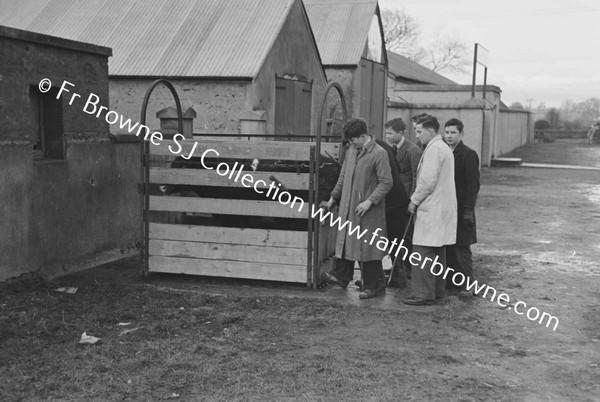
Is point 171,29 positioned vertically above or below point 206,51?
above

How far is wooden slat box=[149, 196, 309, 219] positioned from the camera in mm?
7445

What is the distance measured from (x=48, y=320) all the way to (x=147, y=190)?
83.2 inches

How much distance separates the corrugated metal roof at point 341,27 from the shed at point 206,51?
3.33m

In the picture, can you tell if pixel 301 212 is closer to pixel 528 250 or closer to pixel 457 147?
pixel 457 147

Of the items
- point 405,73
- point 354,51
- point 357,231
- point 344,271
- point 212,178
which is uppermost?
point 405,73

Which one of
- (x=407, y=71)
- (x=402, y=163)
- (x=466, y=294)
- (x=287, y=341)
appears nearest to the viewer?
(x=287, y=341)

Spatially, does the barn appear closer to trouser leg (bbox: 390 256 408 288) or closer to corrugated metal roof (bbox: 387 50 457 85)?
trouser leg (bbox: 390 256 408 288)

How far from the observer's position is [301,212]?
24.4ft

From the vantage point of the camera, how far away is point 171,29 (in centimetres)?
1402

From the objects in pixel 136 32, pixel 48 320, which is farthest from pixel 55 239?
pixel 136 32

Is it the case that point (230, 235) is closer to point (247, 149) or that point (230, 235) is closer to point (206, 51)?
point (247, 149)

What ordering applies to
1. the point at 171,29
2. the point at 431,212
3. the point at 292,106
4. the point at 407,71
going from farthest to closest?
1. the point at 407,71
2. the point at 292,106
3. the point at 171,29
4. the point at 431,212

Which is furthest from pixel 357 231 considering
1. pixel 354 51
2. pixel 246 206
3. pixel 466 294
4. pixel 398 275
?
pixel 354 51

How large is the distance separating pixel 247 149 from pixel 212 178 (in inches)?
20.8
